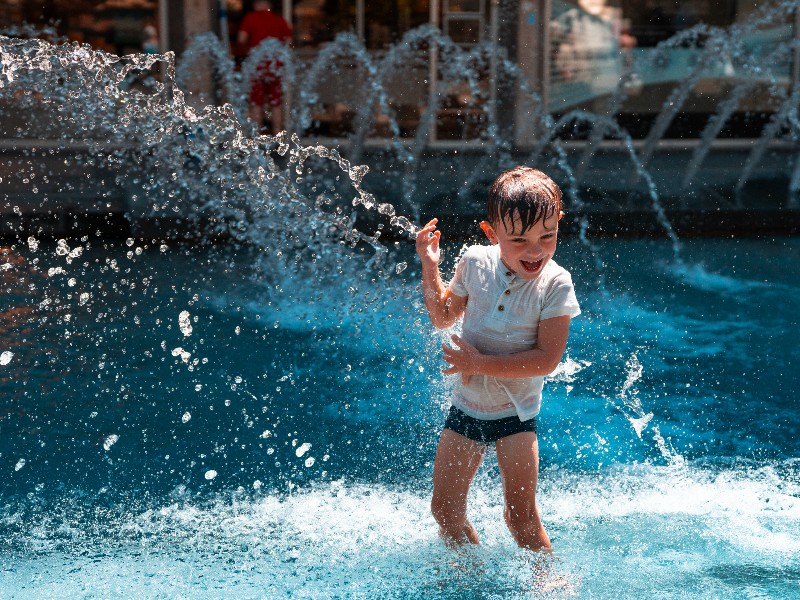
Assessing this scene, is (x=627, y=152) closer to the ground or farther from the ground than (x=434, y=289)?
closer to the ground

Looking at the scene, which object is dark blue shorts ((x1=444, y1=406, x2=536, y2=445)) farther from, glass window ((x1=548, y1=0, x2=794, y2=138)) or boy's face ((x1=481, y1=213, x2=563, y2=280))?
glass window ((x1=548, y1=0, x2=794, y2=138))

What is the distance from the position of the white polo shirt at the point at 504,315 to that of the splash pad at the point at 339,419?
19.1 inches

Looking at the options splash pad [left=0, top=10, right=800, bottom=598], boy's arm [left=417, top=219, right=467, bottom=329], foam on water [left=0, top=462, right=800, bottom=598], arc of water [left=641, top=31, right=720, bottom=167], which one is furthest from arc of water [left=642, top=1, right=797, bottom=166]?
boy's arm [left=417, top=219, right=467, bottom=329]

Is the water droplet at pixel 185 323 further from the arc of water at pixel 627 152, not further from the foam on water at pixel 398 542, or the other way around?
the arc of water at pixel 627 152

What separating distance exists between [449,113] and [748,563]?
10.7 meters

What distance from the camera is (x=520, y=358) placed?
2.77 m

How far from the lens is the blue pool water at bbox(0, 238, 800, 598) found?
3.10m

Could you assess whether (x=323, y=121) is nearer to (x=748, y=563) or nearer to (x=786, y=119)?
(x=786, y=119)

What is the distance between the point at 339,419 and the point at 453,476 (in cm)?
160

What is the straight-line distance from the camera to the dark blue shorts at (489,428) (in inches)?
112

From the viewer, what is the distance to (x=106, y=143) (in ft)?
38.8

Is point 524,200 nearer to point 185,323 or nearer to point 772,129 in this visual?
point 185,323

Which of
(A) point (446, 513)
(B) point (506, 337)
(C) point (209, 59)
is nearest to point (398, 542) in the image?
(A) point (446, 513)

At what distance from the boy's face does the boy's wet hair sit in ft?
0.04
